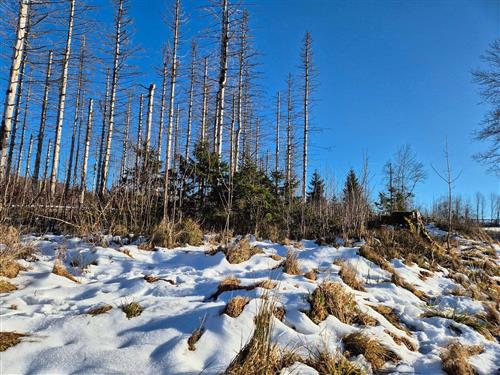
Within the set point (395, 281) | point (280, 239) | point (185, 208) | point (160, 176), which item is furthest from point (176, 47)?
point (395, 281)

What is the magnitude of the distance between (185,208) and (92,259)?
14.6 ft

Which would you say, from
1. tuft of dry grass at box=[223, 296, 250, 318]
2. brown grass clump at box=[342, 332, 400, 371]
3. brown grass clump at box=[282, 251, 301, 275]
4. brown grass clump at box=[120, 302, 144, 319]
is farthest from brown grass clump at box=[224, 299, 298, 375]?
brown grass clump at box=[282, 251, 301, 275]

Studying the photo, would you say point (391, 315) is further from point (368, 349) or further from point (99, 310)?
point (99, 310)

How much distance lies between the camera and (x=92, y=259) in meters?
4.87

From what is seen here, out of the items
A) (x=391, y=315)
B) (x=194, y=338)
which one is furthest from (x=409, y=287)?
(x=194, y=338)

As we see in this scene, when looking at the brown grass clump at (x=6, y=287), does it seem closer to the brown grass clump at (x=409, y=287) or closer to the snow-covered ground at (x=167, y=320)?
the snow-covered ground at (x=167, y=320)

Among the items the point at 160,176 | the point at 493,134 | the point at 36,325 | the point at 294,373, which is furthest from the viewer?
the point at 493,134

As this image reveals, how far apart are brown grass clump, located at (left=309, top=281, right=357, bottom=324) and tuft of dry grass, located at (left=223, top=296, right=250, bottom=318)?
0.76 m

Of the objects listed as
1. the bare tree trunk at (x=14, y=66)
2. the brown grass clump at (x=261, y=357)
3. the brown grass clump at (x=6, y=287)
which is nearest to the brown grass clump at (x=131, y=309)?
the brown grass clump at (x=261, y=357)

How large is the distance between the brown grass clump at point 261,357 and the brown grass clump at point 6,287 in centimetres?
290

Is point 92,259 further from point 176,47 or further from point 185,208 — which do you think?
point 176,47

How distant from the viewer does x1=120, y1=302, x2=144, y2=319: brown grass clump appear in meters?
2.74

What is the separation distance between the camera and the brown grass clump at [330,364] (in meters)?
2.26

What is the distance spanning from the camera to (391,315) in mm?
3791
